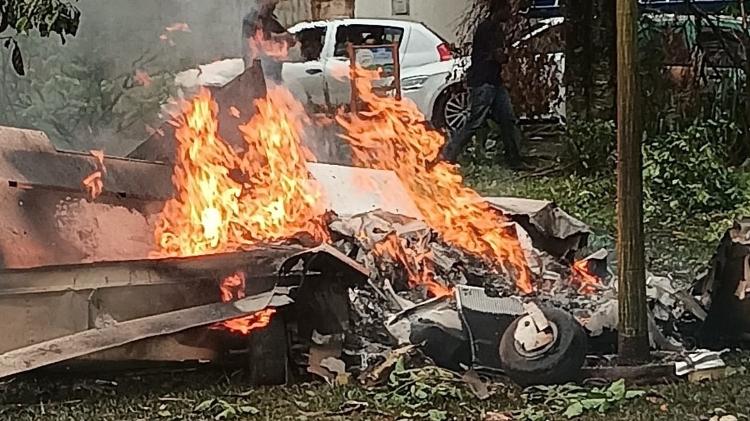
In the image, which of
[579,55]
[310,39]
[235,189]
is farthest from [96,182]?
[579,55]

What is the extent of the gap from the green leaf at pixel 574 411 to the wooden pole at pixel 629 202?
504 millimetres

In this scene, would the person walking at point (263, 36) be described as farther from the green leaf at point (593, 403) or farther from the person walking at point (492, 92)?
the green leaf at point (593, 403)

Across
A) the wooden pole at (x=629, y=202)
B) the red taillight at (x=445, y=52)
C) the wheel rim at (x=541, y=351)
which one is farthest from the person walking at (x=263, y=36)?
the wheel rim at (x=541, y=351)

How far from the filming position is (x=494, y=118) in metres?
10.9

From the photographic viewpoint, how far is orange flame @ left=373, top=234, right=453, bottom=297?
5895 mm

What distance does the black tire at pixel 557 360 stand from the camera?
4.74m

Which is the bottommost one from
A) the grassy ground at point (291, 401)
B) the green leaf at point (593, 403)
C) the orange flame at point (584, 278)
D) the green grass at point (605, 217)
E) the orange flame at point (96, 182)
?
the green grass at point (605, 217)

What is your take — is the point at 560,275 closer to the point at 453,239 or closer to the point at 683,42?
the point at 453,239

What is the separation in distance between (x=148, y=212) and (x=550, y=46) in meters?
6.62

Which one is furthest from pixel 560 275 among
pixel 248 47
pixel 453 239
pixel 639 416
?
pixel 248 47

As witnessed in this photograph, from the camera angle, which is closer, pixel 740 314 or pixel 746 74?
pixel 740 314

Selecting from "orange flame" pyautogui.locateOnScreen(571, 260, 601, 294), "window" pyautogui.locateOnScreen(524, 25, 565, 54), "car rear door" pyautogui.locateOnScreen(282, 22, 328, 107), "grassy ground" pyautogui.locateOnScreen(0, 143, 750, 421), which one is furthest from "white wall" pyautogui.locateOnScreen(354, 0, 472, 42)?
"grassy ground" pyautogui.locateOnScreen(0, 143, 750, 421)

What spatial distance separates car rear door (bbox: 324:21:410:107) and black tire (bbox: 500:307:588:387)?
577 centimetres

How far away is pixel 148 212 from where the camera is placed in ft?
17.5
